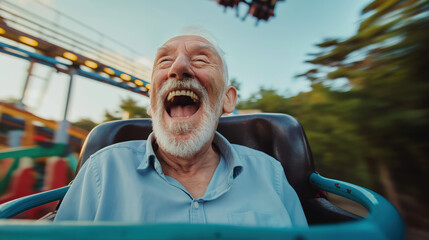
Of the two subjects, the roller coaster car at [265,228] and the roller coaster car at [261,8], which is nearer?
the roller coaster car at [265,228]

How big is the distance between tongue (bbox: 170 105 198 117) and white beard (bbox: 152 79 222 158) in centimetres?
11

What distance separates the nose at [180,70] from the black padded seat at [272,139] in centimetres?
48

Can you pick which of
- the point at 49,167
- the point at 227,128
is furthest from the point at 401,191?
the point at 49,167

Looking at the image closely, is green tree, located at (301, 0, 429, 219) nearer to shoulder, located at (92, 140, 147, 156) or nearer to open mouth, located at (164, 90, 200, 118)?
open mouth, located at (164, 90, 200, 118)

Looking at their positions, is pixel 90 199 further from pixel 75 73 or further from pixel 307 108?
pixel 75 73

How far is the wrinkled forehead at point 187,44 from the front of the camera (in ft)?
3.77

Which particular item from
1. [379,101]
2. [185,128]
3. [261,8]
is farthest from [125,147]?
[261,8]

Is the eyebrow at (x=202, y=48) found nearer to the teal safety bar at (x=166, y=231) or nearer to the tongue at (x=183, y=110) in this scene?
the tongue at (x=183, y=110)

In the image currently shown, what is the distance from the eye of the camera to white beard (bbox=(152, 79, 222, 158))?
1048 millimetres

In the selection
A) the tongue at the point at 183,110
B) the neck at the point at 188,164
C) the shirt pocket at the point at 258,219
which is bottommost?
the shirt pocket at the point at 258,219

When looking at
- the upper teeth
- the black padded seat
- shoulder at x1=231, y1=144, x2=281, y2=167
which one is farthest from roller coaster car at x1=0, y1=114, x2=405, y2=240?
the upper teeth

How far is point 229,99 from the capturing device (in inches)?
52.2

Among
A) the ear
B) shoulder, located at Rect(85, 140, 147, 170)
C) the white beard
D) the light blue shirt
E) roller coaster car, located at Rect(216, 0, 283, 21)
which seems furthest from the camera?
roller coaster car, located at Rect(216, 0, 283, 21)

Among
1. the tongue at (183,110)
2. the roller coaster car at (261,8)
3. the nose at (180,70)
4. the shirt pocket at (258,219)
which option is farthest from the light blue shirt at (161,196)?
the roller coaster car at (261,8)
